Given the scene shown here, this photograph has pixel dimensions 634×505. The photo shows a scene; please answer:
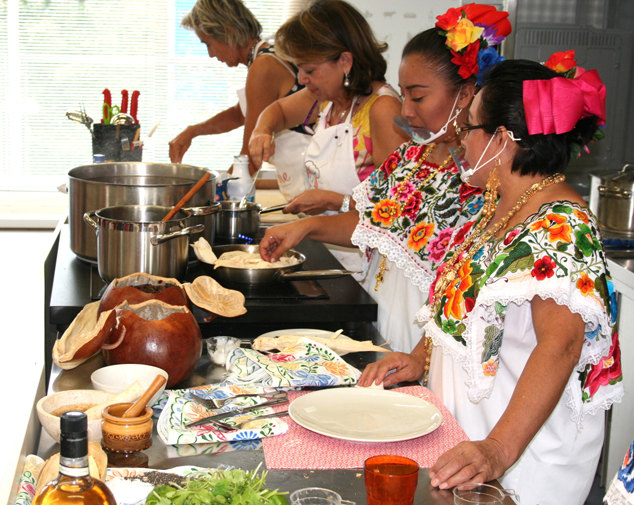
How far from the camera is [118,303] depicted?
130cm

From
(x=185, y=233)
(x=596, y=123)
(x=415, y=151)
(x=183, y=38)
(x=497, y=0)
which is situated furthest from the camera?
(x=183, y=38)

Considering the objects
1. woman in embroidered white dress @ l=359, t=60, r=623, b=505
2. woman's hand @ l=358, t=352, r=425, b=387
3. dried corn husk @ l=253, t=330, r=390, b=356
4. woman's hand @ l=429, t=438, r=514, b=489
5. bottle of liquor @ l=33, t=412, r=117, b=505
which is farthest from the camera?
dried corn husk @ l=253, t=330, r=390, b=356

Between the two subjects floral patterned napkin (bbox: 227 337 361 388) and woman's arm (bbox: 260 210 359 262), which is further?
woman's arm (bbox: 260 210 359 262)

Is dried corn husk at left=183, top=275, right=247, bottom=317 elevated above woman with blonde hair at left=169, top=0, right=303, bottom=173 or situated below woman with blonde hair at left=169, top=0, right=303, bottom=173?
below

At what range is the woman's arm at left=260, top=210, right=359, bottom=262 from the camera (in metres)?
1.94

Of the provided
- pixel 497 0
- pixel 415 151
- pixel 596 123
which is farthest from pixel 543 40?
pixel 596 123

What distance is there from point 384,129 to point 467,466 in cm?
134

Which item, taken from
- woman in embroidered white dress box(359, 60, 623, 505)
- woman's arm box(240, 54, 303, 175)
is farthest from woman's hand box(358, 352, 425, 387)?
woman's arm box(240, 54, 303, 175)

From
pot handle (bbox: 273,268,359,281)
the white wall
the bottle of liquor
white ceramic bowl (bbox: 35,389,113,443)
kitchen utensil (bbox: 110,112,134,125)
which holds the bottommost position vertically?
white ceramic bowl (bbox: 35,389,113,443)

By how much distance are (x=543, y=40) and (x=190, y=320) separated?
284 centimetres

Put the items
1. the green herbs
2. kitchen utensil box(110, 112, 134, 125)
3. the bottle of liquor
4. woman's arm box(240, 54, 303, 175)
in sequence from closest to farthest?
the bottle of liquor, the green herbs, woman's arm box(240, 54, 303, 175), kitchen utensil box(110, 112, 134, 125)

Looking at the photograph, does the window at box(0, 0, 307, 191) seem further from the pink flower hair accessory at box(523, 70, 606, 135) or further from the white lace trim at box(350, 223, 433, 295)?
the pink flower hair accessory at box(523, 70, 606, 135)

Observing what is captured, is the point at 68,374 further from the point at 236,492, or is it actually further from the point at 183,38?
the point at 183,38

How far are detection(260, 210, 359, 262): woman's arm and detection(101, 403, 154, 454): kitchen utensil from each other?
0.96m
